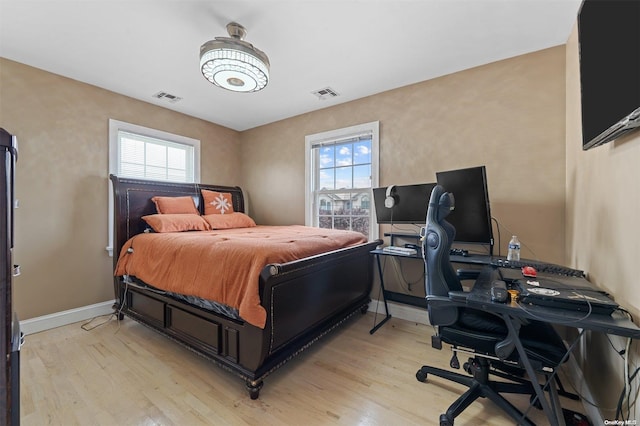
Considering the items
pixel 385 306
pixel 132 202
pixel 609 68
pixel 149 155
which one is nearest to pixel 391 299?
pixel 385 306

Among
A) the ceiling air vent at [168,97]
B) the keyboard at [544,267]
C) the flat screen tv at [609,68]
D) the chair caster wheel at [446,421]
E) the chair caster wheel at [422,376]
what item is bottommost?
the chair caster wheel at [422,376]

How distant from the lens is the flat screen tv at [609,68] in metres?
1.00

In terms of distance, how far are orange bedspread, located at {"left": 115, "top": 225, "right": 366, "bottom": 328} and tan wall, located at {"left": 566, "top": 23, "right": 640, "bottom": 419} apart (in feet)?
5.72

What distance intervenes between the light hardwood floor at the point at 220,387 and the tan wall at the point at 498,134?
142 cm

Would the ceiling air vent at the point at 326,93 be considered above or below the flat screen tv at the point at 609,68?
above

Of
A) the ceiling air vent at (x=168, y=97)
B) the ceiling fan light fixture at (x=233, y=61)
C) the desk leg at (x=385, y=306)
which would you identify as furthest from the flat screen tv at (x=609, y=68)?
the ceiling air vent at (x=168, y=97)

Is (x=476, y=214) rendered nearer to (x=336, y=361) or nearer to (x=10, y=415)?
(x=336, y=361)

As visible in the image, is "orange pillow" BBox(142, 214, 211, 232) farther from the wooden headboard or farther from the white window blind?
the white window blind

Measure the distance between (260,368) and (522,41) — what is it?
128 inches

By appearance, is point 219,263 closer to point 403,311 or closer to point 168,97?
point 403,311

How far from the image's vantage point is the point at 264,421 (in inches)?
60.0

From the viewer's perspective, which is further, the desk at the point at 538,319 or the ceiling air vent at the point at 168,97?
the ceiling air vent at the point at 168,97

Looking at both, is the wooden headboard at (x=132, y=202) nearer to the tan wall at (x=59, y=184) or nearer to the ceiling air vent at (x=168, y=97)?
the tan wall at (x=59, y=184)

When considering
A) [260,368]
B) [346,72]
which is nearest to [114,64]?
[346,72]
